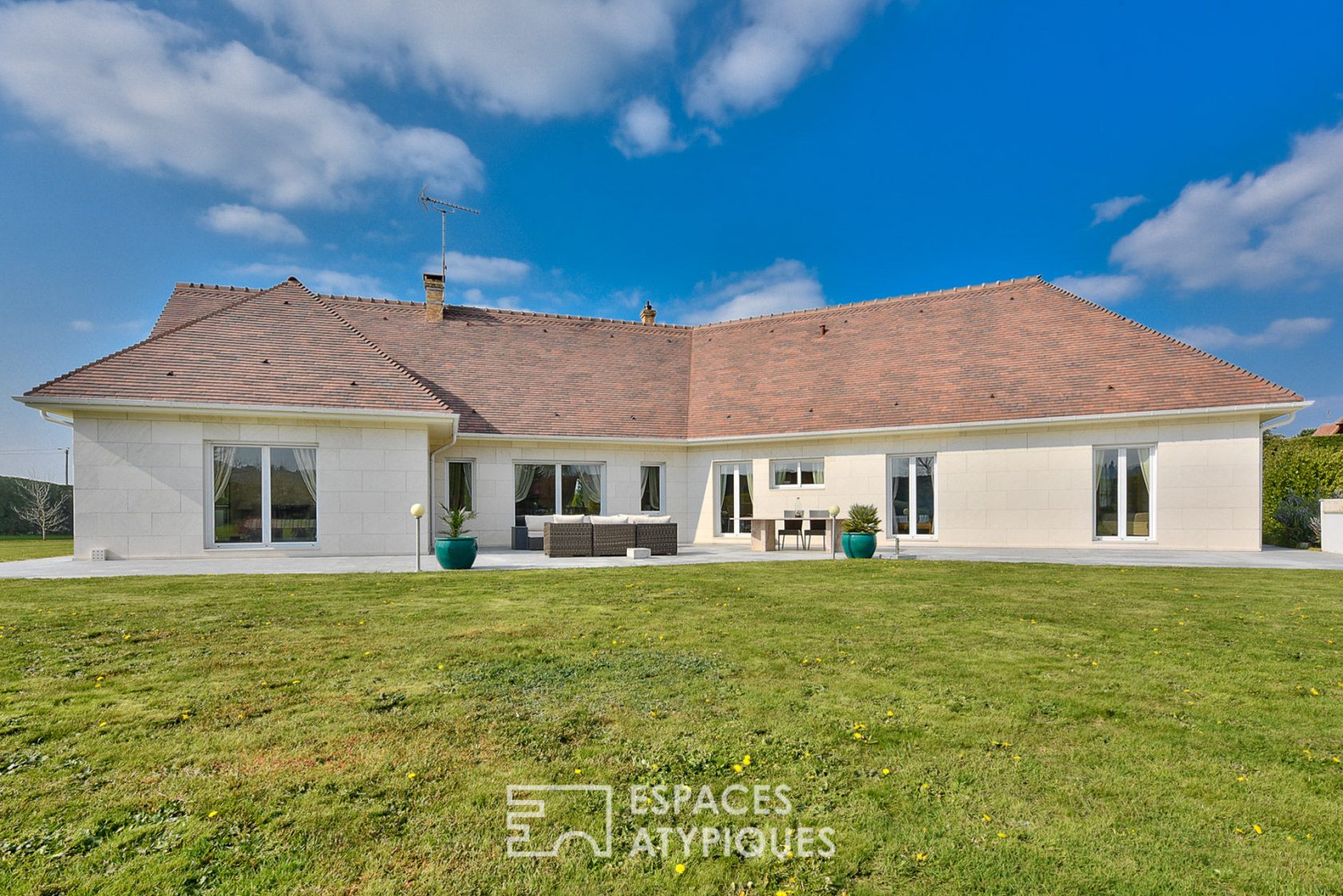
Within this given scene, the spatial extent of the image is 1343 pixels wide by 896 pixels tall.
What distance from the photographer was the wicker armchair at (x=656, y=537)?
50.7 ft

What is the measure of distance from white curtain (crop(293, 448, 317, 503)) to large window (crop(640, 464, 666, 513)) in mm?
9275

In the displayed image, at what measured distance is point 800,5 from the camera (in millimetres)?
13023

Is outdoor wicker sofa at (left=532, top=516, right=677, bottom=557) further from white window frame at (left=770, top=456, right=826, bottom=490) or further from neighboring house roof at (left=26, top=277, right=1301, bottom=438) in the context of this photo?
white window frame at (left=770, top=456, right=826, bottom=490)

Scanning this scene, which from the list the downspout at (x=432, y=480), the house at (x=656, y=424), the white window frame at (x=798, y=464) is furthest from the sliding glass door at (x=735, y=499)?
the downspout at (x=432, y=480)

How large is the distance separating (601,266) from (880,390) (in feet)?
49.1

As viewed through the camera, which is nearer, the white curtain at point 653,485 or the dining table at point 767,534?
the dining table at point 767,534

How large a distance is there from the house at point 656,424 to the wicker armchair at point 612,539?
14.6 ft

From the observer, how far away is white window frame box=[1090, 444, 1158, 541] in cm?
1616

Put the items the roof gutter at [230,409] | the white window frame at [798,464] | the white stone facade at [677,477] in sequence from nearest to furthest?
the roof gutter at [230,409]
the white stone facade at [677,477]
the white window frame at [798,464]

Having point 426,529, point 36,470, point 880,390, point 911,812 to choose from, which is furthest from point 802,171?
point 36,470

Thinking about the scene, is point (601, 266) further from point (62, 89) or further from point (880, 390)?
point (62, 89)

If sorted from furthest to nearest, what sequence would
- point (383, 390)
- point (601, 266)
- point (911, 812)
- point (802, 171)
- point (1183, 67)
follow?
1. point (601, 266)
2. point (802, 171)
3. point (1183, 67)
4. point (383, 390)
5. point (911, 812)

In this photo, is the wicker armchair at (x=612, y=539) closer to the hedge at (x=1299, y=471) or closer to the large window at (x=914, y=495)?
the large window at (x=914, y=495)

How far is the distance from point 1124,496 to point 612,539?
13.4 meters
